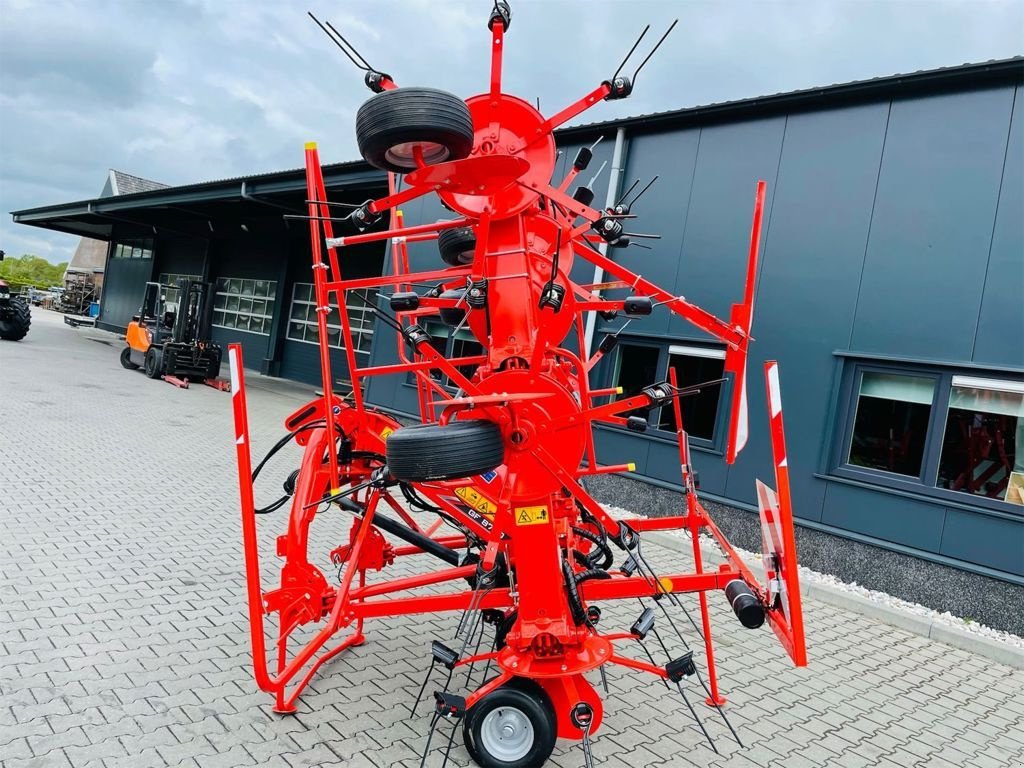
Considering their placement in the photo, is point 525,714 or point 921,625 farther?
point 921,625

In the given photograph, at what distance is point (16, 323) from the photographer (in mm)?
19500

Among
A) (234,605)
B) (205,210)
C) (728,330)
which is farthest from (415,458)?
(205,210)

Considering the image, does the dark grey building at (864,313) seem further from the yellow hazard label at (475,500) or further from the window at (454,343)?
the yellow hazard label at (475,500)

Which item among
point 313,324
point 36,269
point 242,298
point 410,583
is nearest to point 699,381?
point 410,583

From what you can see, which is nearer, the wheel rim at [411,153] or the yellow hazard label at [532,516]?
the wheel rim at [411,153]

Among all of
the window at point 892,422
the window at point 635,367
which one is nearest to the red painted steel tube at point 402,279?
the window at point 892,422

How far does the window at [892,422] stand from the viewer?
647 cm

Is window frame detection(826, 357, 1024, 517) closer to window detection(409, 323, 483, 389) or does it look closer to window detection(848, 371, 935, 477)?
window detection(848, 371, 935, 477)

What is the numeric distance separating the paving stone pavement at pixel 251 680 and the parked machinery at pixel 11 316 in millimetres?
15301

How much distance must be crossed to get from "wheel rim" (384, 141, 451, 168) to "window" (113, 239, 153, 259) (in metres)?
27.6

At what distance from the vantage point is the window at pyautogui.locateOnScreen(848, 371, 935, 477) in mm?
6469

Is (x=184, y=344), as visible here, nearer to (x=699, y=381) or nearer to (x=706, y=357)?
(x=699, y=381)

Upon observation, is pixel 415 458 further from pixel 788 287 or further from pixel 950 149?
pixel 950 149

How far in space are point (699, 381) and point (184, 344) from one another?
42.0 ft
